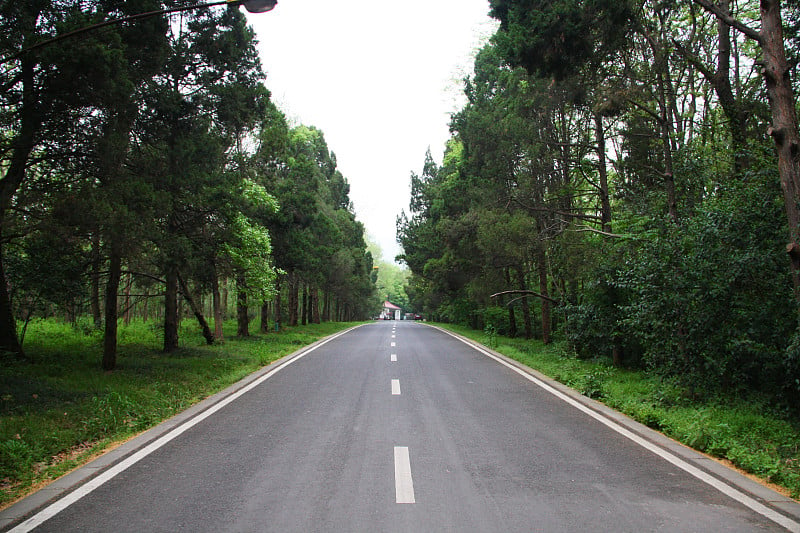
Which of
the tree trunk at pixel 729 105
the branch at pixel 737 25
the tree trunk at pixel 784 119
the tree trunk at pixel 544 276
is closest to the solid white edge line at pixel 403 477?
the tree trunk at pixel 784 119

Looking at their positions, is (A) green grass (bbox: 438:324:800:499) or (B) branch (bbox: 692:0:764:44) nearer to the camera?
(A) green grass (bbox: 438:324:800:499)

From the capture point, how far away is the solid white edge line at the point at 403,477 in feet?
16.2

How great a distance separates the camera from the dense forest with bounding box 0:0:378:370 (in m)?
9.27

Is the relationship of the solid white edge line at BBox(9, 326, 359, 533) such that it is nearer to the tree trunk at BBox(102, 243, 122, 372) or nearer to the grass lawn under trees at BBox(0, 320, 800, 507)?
the grass lawn under trees at BBox(0, 320, 800, 507)

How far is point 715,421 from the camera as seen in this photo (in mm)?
7730

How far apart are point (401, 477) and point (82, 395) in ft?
23.3

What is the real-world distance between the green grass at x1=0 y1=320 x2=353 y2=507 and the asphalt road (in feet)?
2.89

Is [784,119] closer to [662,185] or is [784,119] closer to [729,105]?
[729,105]

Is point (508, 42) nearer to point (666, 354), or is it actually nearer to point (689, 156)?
point (689, 156)

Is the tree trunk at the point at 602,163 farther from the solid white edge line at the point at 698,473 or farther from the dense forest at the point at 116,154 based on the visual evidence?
the dense forest at the point at 116,154

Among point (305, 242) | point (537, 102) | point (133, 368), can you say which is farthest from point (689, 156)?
point (305, 242)

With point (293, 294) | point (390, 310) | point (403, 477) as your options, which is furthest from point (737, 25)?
point (390, 310)

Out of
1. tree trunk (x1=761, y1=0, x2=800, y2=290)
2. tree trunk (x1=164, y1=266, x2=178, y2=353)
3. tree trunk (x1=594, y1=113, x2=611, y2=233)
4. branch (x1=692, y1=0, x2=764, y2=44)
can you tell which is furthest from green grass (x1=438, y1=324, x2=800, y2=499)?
tree trunk (x1=164, y1=266, x2=178, y2=353)

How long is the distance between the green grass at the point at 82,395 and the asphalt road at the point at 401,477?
2.89ft
